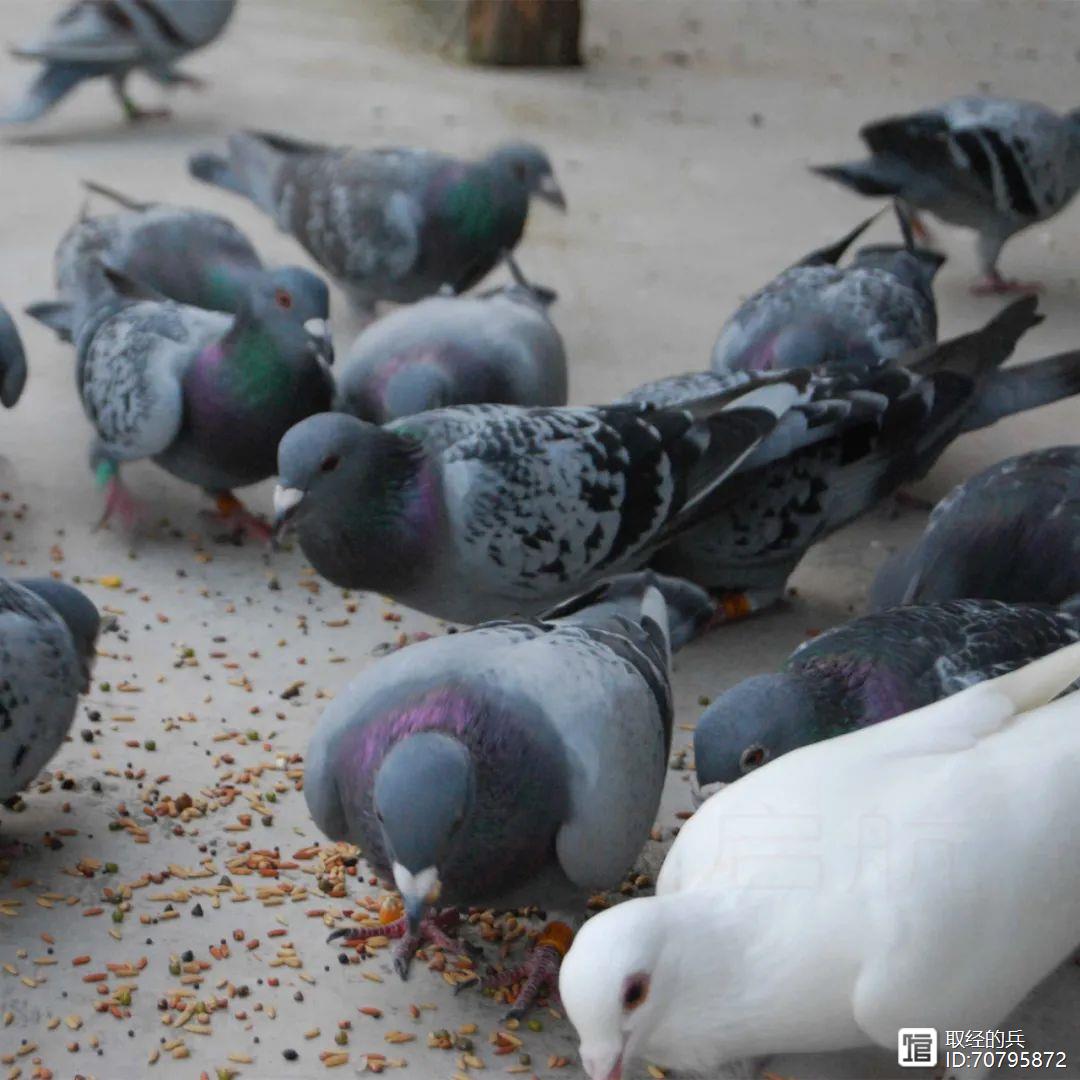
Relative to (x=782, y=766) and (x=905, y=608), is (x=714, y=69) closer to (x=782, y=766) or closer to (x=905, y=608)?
(x=905, y=608)

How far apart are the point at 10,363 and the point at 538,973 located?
285 centimetres

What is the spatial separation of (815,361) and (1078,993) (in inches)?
95.0

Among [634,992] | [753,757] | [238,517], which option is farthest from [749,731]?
[238,517]

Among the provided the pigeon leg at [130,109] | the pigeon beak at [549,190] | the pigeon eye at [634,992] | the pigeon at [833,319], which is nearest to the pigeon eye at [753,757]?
the pigeon eye at [634,992]

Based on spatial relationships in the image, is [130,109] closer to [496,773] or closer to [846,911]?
[496,773]

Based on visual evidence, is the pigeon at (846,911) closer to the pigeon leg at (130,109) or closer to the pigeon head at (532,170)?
the pigeon head at (532,170)

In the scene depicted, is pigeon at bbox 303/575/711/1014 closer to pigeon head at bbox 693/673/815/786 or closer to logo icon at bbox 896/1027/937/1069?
pigeon head at bbox 693/673/815/786

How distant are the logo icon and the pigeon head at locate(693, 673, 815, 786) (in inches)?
25.6

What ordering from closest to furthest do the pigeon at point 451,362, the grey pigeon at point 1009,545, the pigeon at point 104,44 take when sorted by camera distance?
1. the grey pigeon at point 1009,545
2. the pigeon at point 451,362
3. the pigeon at point 104,44

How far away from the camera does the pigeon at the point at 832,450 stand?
15.5ft

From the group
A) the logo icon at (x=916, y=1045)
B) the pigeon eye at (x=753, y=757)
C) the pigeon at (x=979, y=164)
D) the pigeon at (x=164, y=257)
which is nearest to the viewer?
the logo icon at (x=916, y=1045)

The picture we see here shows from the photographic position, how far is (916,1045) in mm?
2879

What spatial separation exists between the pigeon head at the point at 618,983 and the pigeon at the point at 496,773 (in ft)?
1.34

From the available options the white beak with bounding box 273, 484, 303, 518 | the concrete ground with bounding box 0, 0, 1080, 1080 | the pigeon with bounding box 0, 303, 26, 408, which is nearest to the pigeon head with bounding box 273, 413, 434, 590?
the white beak with bounding box 273, 484, 303, 518
